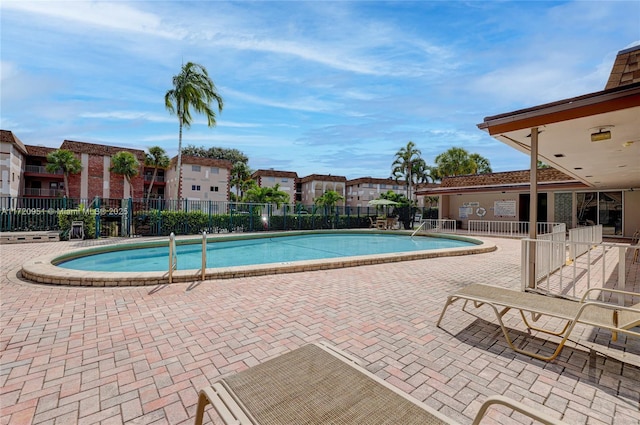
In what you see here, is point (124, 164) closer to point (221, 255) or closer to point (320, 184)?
point (320, 184)

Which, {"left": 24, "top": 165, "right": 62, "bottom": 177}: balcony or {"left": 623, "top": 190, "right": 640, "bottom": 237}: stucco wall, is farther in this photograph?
{"left": 24, "top": 165, "right": 62, "bottom": 177}: balcony

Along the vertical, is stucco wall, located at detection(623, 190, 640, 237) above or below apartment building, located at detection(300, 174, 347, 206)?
below

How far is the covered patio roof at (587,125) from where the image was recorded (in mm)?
3660

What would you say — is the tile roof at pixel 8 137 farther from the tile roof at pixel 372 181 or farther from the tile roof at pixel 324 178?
the tile roof at pixel 372 181

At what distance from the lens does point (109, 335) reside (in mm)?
3119

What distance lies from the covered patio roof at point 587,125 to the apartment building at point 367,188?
1631 inches

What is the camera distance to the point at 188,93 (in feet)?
58.6

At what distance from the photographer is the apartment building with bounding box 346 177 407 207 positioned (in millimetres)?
49969

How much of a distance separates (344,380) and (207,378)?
1299 millimetres

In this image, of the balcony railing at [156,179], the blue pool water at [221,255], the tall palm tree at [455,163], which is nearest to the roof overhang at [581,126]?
the blue pool water at [221,255]

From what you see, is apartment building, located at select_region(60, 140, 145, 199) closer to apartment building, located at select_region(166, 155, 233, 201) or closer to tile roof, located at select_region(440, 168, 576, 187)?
apartment building, located at select_region(166, 155, 233, 201)

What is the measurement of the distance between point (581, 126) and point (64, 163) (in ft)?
135

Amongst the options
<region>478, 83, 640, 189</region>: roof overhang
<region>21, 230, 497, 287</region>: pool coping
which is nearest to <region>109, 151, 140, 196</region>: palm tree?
<region>21, 230, 497, 287</region>: pool coping

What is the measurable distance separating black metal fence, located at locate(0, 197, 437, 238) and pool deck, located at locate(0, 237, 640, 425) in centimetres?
922
